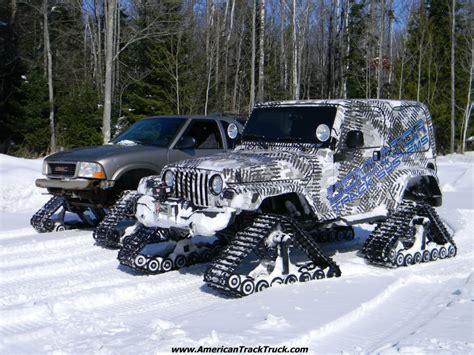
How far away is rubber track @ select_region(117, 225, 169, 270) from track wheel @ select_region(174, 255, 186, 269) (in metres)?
0.32

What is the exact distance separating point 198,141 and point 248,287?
4.21 metres

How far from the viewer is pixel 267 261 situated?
6.36m

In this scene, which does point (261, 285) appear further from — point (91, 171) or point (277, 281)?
point (91, 171)

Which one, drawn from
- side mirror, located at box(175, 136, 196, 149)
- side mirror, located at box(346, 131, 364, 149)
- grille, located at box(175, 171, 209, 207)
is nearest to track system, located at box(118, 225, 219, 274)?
grille, located at box(175, 171, 209, 207)

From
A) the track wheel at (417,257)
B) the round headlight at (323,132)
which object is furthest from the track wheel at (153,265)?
the track wheel at (417,257)

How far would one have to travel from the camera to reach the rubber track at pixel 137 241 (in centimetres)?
677

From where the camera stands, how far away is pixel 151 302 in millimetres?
5863

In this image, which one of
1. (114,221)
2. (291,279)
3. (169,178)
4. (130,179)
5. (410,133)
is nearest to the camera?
(291,279)

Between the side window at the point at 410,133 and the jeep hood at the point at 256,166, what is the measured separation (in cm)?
182

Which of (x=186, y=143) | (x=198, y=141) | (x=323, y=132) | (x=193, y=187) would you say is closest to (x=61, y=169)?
(x=186, y=143)

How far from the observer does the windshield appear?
31.0 feet

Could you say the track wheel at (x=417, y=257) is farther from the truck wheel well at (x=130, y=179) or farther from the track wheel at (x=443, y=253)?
the truck wheel well at (x=130, y=179)

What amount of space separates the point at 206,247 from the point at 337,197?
188 centimetres

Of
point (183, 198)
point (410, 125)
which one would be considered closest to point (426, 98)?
point (410, 125)
